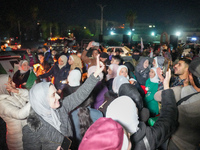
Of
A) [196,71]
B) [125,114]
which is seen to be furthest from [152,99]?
[125,114]

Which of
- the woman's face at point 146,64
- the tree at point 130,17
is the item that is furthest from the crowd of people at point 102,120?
the tree at point 130,17

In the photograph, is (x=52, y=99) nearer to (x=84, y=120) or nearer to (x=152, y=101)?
(x=84, y=120)

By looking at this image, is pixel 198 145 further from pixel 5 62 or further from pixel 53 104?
pixel 5 62

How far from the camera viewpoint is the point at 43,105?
68.3 inches

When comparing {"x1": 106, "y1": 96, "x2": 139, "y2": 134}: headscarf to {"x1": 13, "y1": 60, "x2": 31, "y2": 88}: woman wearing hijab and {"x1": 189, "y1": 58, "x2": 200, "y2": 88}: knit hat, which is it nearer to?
{"x1": 189, "y1": 58, "x2": 200, "y2": 88}: knit hat

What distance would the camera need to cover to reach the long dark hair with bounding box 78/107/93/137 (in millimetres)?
2137

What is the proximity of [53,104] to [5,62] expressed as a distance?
4891 millimetres

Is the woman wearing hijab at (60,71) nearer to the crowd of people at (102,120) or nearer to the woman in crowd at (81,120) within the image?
the crowd of people at (102,120)

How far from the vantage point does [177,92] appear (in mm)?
2119

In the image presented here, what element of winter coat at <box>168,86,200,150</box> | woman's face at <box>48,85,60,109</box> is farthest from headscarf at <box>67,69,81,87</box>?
winter coat at <box>168,86,200,150</box>

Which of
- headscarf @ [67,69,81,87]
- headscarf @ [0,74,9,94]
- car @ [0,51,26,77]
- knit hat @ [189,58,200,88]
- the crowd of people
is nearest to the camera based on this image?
the crowd of people

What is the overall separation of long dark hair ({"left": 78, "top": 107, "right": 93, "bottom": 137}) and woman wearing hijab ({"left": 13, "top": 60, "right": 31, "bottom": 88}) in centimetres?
326

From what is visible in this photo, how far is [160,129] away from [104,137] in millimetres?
897

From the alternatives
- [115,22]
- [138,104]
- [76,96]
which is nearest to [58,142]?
[76,96]
